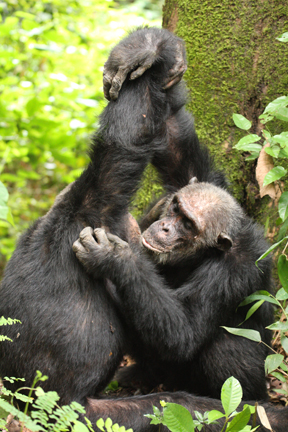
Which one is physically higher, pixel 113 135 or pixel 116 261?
pixel 113 135

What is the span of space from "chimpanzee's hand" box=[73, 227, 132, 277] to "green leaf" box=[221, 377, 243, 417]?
3.32 feet

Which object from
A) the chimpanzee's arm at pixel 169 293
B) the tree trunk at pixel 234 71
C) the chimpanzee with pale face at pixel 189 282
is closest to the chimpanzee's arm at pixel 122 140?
the chimpanzee with pale face at pixel 189 282

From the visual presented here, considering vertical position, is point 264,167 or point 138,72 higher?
point 138,72

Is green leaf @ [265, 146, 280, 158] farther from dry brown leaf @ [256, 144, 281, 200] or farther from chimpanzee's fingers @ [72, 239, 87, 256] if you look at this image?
chimpanzee's fingers @ [72, 239, 87, 256]

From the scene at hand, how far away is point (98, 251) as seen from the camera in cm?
266

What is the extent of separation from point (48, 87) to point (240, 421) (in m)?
5.62

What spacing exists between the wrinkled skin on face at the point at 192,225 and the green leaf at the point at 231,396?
49.5 inches

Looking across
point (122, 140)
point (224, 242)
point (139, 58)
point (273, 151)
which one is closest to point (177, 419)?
point (224, 242)

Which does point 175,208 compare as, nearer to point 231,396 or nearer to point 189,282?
point 189,282

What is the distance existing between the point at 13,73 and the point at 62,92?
335 centimetres

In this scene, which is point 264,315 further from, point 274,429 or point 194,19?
point 194,19

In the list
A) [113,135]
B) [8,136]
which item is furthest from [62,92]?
[113,135]

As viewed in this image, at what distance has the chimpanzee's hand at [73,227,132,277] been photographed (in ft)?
8.72

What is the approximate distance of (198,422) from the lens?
87.8 inches
